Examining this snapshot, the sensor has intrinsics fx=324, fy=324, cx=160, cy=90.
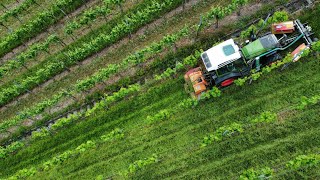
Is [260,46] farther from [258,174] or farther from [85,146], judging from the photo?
[85,146]

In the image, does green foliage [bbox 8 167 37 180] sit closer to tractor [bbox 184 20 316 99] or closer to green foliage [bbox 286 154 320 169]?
tractor [bbox 184 20 316 99]

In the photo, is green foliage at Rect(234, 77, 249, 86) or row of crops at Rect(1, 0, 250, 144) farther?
row of crops at Rect(1, 0, 250, 144)

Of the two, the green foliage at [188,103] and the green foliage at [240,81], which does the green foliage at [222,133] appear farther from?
the green foliage at [240,81]

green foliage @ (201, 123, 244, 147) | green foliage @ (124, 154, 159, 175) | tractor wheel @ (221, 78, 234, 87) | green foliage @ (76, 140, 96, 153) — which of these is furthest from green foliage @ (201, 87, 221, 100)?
green foliage @ (76, 140, 96, 153)

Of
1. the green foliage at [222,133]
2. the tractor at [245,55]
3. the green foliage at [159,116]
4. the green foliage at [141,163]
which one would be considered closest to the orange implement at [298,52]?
the tractor at [245,55]

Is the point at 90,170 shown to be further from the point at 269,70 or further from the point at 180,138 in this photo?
the point at 269,70

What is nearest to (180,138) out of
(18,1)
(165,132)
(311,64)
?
(165,132)

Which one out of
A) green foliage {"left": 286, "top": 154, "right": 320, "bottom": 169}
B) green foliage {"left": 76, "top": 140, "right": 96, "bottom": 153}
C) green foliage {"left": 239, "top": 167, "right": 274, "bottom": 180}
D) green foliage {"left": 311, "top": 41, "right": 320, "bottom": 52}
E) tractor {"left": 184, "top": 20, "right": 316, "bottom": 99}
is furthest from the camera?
green foliage {"left": 76, "top": 140, "right": 96, "bottom": 153}
